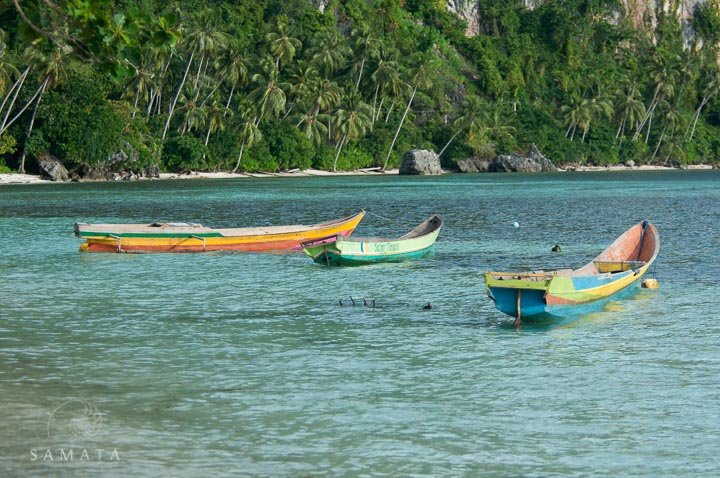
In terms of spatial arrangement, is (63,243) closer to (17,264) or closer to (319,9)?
(17,264)

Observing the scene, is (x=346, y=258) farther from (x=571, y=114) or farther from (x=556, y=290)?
(x=571, y=114)

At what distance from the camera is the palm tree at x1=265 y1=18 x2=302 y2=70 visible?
4747 inches

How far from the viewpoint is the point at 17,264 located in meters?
34.8

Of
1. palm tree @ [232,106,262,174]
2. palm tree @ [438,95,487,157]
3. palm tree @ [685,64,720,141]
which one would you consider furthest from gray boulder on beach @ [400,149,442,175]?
palm tree @ [685,64,720,141]

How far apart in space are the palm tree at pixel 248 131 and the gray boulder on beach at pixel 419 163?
68.2 feet

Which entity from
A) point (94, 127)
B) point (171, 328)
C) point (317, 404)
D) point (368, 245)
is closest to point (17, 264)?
point (368, 245)

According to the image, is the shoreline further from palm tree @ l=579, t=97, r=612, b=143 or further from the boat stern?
the boat stern

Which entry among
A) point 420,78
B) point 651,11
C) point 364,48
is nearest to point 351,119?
point 364,48

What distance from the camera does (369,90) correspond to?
132 metres

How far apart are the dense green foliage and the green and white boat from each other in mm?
37737

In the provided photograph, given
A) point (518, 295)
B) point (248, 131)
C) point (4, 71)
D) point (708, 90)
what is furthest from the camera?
point (708, 90)

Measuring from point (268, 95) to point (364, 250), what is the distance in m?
81.0

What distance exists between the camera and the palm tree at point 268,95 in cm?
11312

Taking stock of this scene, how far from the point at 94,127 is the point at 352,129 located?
33.8 m
